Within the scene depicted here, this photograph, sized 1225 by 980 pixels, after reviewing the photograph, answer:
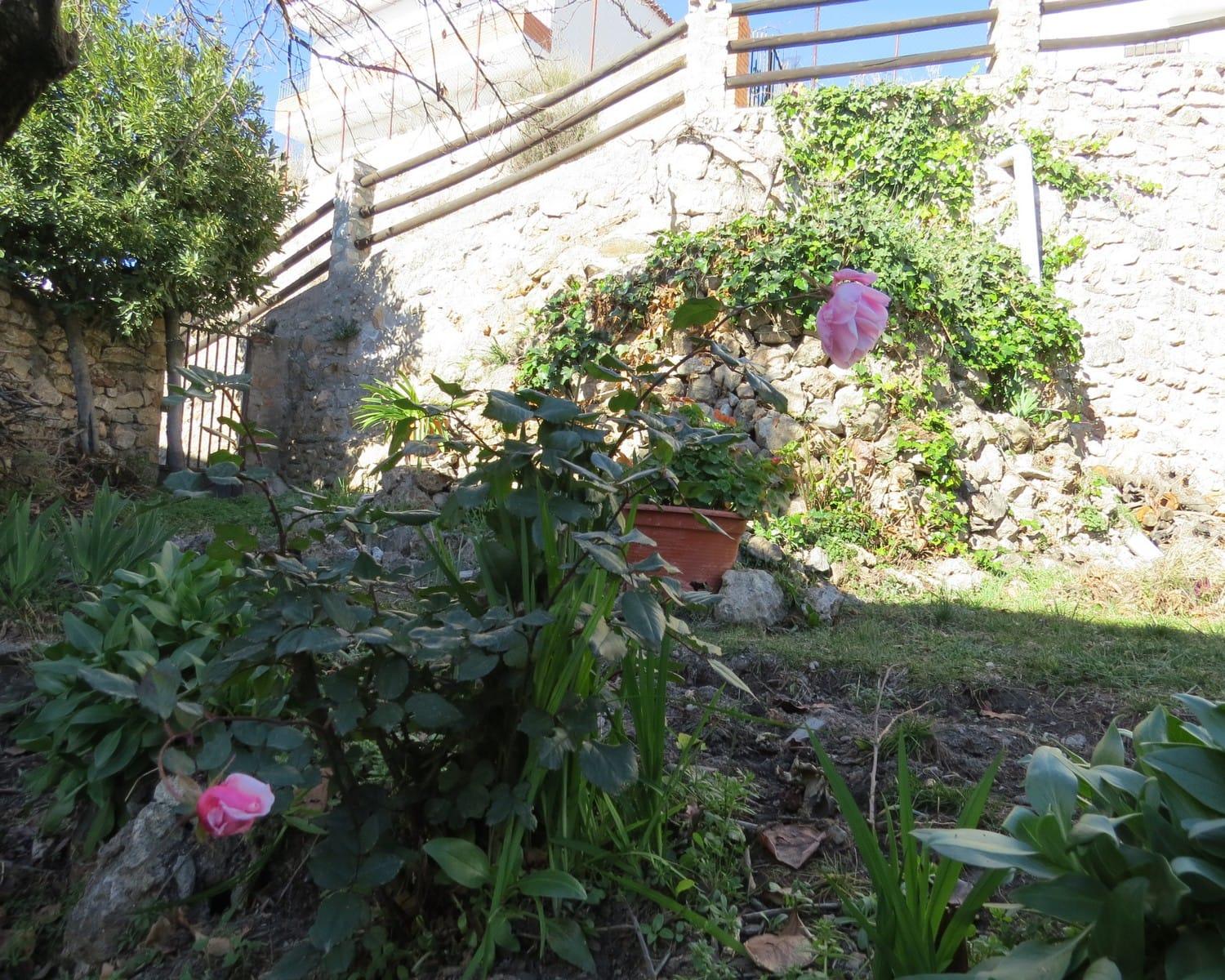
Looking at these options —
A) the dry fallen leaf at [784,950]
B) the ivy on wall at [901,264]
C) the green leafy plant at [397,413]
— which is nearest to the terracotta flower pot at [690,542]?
the green leafy plant at [397,413]

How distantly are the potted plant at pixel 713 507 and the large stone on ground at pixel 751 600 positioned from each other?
5.6 inches

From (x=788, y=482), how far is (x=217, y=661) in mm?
4501

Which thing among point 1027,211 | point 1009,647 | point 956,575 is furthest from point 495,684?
point 1027,211

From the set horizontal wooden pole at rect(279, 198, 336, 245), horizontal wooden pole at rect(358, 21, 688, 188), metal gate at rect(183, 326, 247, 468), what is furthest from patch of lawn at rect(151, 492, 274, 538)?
horizontal wooden pole at rect(279, 198, 336, 245)

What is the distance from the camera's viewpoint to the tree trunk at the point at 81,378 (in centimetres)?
709

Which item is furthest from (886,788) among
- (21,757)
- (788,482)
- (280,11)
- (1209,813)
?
(788,482)

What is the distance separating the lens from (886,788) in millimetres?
1720

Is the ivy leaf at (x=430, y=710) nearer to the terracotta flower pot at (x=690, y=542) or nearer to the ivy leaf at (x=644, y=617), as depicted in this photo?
the ivy leaf at (x=644, y=617)

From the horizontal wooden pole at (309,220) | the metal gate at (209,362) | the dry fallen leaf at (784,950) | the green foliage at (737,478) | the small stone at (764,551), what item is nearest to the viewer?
the dry fallen leaf at (784,950)

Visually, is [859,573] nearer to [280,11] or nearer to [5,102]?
[280,11]

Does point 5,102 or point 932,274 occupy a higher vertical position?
point 932,274

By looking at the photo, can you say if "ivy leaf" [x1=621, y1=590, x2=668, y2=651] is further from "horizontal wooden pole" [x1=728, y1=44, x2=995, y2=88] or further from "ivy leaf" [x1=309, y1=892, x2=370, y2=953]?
"horizontal wooden pole" [x1=728, y1=44, x2=995, y2=88]

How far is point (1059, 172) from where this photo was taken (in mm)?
6211

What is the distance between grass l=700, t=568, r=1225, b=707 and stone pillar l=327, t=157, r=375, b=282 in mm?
6009
